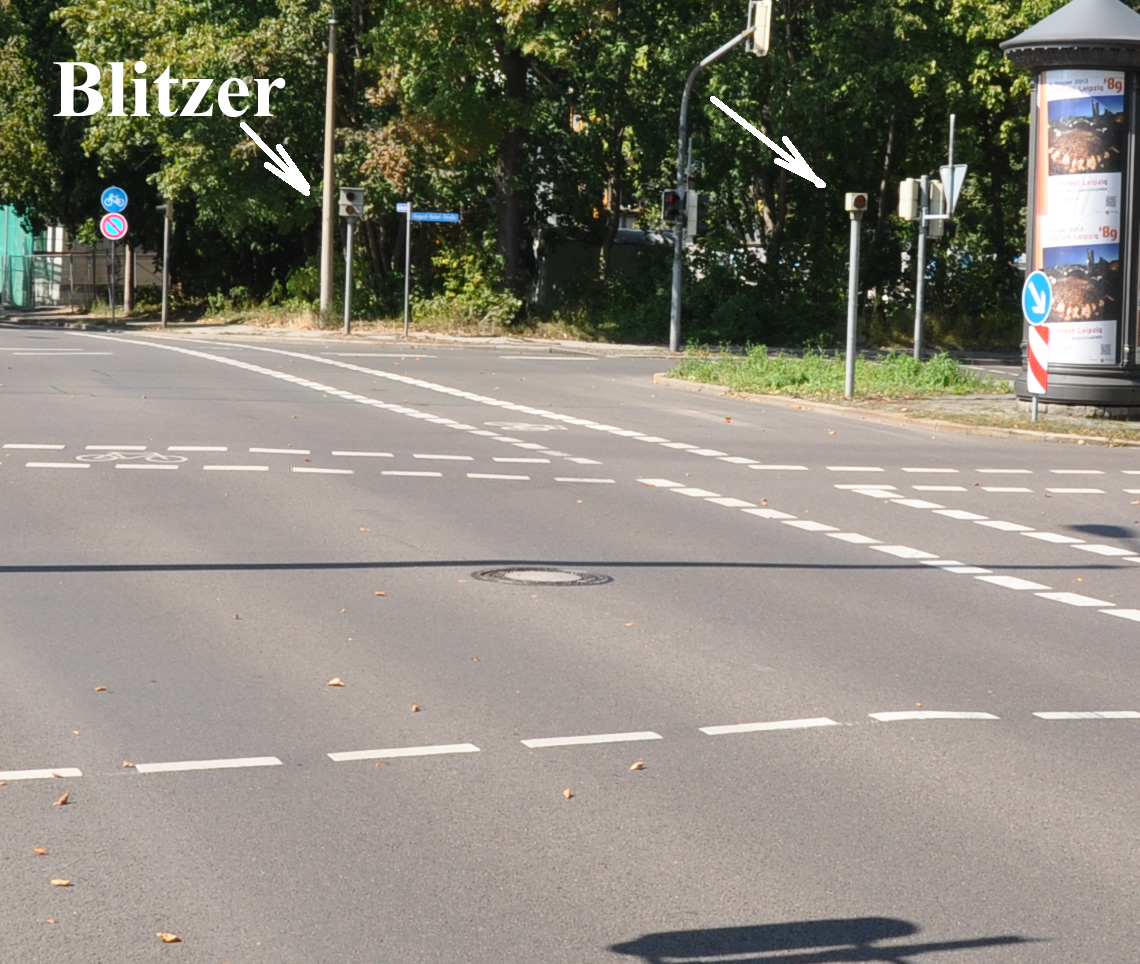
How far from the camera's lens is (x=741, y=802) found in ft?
20.3

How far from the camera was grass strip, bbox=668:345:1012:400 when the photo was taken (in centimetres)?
2634

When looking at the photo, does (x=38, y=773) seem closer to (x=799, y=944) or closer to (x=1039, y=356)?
(x=799, y=944)

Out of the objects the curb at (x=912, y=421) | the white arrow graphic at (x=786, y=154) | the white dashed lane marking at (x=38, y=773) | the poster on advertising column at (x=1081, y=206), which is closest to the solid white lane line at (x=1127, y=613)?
the white dashed lane marking at (x=38, y=773)

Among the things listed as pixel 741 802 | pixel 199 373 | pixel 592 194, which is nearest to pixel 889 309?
pixel 592 194

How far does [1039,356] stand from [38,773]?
57.3 feet

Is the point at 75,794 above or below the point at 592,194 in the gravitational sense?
below

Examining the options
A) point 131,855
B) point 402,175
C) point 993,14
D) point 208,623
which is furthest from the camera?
point 402,175

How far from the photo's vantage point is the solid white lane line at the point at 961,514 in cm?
1417

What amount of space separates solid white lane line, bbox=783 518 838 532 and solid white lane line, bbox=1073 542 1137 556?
1.67 metres

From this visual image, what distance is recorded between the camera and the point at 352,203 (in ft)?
137

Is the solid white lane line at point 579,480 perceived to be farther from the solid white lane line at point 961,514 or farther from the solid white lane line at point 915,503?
the solid white lane line at point 961,514

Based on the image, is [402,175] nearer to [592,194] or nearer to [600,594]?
[592,194]

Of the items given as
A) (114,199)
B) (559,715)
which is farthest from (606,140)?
(559,715)

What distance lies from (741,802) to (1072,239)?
1821cm
